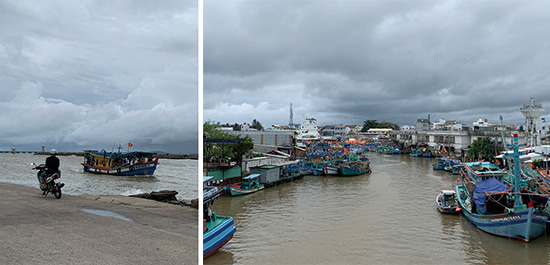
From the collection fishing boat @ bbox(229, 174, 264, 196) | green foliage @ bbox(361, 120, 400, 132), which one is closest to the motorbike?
fishing boat @ bbox(229, 174, 264, 196)

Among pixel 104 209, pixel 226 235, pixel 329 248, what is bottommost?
pixel 329 248

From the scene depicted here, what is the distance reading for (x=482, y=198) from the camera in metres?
6.26

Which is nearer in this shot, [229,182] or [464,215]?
[464,215]

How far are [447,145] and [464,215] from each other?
19.8 meters

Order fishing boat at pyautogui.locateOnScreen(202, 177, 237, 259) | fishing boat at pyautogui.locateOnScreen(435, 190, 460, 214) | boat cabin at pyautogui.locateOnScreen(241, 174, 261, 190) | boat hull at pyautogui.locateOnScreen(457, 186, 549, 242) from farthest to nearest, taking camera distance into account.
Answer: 1. boat cabin at pyautogui.locateOnScreen(241, 174, 261, 190)
2. fishing boat at pyautogui.locateOnScreen(435, 190, 460, 214)
3. boat hull at pyautogui.locateOnScreen(457, 186, 549, 242)
4. fishing boat at pyautogui.locateOnScreen(202, 177, 237, 259)

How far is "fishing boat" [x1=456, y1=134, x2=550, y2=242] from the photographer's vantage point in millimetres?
5570

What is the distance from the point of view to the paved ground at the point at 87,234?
215 centimetres

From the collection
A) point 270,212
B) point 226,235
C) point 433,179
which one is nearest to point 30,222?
point 226,235

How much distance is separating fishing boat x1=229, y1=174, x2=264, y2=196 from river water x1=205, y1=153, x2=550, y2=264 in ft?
0.67

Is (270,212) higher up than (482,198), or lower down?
lower down

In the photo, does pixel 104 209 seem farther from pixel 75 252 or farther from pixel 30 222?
pixel 75 252

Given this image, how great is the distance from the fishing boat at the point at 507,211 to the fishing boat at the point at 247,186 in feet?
18.2

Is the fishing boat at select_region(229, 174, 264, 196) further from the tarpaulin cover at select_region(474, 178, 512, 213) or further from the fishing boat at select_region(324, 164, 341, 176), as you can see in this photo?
the tarpaulin cover at select_region(474, 178, 512, 213)

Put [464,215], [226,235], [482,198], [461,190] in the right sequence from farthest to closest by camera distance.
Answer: [461,190] → [464,215] → [482,198] → [226,235]
